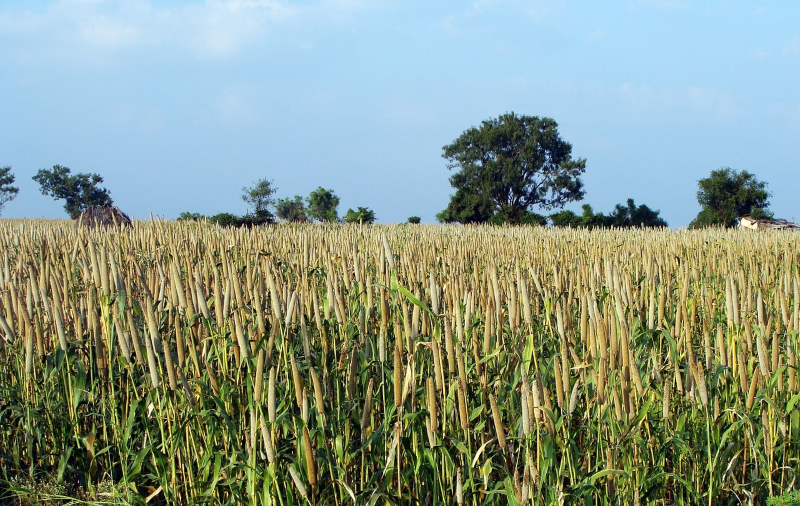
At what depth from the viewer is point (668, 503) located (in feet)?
9.04

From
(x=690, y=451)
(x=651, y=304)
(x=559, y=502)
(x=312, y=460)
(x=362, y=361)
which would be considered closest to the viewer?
(x=312, y=460)

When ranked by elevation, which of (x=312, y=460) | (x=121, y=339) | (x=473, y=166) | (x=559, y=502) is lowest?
(x=559, y=502)

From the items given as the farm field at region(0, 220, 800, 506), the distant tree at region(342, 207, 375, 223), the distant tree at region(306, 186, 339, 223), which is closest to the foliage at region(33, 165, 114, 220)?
the distant tree at region(306, 186, 339, 223)

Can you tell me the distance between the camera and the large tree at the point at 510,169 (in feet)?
157

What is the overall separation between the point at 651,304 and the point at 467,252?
5588mm

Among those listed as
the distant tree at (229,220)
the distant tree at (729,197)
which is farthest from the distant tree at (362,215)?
the distant tree at (729,197)

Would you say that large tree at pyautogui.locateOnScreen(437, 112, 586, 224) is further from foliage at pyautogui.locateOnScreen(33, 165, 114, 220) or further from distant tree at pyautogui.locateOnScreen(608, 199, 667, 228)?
foliage at pyautogui.locateOnScreen(33, 165, 114, 220)

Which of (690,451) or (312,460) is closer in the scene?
(312,460)

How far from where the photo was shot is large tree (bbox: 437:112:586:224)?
47.8 metres

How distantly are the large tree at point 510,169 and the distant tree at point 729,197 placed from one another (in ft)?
28.9

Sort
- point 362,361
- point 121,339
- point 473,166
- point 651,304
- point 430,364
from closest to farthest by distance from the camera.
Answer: point 121,339 → point 362,361 → point 430,364 → point 651,304 → point 473,166

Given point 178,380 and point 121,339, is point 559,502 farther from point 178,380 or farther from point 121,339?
point 121,339

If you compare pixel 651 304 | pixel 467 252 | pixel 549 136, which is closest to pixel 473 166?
pixel 549 136

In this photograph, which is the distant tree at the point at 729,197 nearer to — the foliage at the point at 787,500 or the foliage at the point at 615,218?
the foliage at the point at 615,218
